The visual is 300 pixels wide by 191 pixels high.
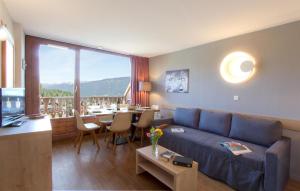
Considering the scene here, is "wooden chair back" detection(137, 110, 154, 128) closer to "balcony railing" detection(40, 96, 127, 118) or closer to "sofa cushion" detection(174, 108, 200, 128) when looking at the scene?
"sofa cushion" detection(174, 108, 200, 128)

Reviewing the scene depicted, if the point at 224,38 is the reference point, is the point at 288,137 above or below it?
below

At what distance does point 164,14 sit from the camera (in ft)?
7.88

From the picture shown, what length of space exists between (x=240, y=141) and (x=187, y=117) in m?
1.22

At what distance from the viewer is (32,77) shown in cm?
357

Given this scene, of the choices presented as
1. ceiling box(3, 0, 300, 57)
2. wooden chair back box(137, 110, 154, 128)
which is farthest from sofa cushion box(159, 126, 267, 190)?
ceiling box(3, 0, 300, 57)

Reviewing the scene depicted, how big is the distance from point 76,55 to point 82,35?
94 centimetres

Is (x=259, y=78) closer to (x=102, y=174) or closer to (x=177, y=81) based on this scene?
(x=177, y=81)

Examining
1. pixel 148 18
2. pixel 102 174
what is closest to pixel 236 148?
pixel 102 174

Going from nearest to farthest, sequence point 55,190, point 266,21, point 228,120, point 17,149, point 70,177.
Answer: point 17,149 < point 55,190 < point 70,177 < point 266,21 < point 228,120

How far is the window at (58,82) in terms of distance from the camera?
397cm

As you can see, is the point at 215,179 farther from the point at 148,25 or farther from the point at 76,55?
the point at 76,55

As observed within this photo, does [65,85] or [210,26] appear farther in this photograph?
[65,85]

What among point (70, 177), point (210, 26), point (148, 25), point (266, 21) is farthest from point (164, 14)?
point (70, 177)

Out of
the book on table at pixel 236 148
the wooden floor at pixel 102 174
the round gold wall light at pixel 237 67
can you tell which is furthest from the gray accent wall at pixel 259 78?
the wooden floor at pixel 102 174
